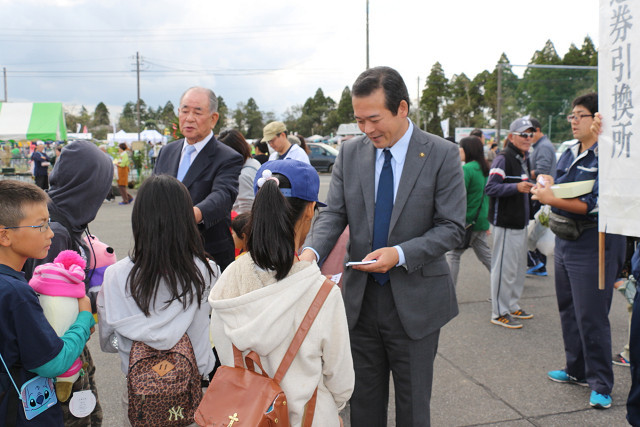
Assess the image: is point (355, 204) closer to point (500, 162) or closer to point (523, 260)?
point (500, 162)

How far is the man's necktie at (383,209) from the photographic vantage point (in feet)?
7.90

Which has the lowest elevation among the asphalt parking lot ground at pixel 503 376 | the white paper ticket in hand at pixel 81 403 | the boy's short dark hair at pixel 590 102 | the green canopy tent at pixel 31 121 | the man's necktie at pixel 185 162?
the asphalt parking lot ground at pixel 503 376

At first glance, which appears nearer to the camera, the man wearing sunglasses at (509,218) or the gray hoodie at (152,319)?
the gray hoodie at (152,319)

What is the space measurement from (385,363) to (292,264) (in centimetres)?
113

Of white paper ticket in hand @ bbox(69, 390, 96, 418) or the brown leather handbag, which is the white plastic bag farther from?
white paper ticket in hand @ bbox(69, 390, 96, 418)

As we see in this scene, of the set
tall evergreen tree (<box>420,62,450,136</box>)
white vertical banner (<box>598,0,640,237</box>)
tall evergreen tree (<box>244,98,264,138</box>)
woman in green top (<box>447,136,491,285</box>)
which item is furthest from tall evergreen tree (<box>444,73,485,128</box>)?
white vertical banner (<box>598,0,640,237</box>)

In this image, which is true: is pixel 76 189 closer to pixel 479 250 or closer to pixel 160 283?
pixel 160 283

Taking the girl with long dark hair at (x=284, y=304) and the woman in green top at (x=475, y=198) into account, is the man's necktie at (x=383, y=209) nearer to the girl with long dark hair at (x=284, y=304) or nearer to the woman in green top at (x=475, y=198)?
the girl with long dark hair at (x=284, y=304)

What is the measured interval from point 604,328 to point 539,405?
0.71m

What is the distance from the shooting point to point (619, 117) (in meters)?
2.88

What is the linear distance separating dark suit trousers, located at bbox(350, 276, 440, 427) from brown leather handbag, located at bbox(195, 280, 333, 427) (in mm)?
762

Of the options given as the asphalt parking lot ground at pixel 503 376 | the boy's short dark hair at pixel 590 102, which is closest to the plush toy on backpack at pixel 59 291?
the asphalt parking lot ground at pixel 503 376

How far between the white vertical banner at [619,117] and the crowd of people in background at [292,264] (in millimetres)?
180

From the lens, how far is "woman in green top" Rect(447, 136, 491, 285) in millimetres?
5648
